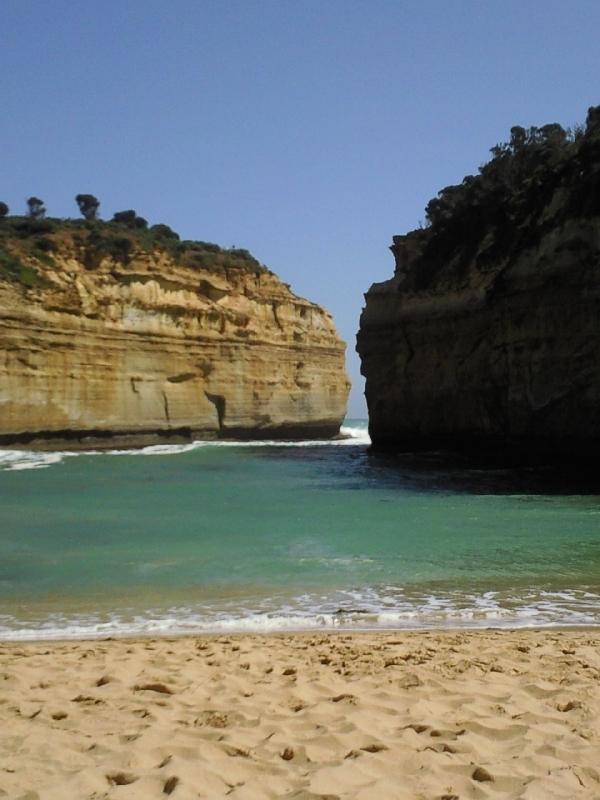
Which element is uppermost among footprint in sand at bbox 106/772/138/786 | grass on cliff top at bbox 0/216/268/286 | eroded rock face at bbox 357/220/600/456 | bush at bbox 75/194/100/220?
bush at bbox 75/194/100/220

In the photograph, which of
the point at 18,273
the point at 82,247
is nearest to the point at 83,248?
the point at 82,247

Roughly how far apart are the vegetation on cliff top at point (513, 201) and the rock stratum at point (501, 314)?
5 centimetres

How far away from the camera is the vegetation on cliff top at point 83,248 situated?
1315 inches

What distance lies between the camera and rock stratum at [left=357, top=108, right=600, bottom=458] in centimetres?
1941

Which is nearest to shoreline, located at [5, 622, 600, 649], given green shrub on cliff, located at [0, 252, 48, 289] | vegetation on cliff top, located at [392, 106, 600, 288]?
vegetation on cliff top, located at [392, 106, 600, 288]

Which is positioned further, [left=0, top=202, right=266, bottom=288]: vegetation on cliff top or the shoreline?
[left=0, top=202, right=266, bottom=288]: vegetation on cliff top

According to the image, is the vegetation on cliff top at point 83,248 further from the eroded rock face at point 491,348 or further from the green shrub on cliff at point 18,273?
the eroded rock face at point 491,348

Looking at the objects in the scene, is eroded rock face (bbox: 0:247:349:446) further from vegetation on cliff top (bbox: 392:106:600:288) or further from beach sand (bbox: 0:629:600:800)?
beach sand (bbox: 0:629:600:800)

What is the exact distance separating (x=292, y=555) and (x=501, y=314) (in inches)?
582

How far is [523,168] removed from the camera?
26.3 m

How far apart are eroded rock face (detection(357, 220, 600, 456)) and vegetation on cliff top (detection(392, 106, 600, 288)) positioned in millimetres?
308

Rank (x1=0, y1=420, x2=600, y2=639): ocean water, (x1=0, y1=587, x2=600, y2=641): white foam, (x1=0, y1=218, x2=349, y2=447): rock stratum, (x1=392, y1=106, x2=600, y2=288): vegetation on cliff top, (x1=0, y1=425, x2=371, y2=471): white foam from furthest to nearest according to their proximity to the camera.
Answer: (x1=0, y1=218, x2=349, y2=447): rock stratum → (x1=0, y1=425, x2=371, y2=471): white foam → (x1=392, y1=106, x2=600, y2=288): vegetation on cliff top → (x1=0, y1=420, x2=600, y2=639): ocean water → (x1=0, y1=587, x2=600, y2=641): white foam

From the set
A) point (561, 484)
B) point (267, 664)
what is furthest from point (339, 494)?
point (267, 664)

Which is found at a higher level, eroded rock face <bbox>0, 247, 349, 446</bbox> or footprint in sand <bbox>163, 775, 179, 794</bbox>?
eroded rock face <bbox>0, 247, 349, 446</bbox>
